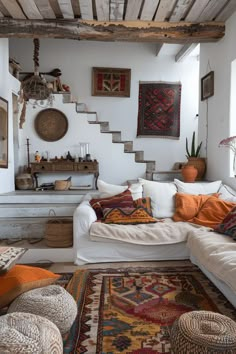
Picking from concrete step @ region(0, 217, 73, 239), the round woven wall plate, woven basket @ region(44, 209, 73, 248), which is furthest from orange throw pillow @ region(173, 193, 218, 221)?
the round woven wall plate

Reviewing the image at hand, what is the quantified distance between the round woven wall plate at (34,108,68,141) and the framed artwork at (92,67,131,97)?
3.65ft

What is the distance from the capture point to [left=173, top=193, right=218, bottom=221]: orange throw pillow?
11.4 ft

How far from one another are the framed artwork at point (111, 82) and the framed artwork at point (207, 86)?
1.90m

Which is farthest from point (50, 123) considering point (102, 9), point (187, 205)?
point (187, 205)

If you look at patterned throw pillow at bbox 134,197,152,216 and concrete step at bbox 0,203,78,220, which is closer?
patterned throw pillow at bbox 134,197,152,216

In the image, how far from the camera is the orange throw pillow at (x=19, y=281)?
1.83 meters

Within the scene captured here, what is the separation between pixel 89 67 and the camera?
6.19m

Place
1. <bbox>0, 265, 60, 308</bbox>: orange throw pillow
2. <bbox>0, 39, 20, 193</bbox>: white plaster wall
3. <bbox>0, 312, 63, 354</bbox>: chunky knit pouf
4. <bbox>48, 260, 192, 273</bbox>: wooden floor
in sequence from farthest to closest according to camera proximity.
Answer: <bbox>0, 39, 20, 193</bbox>: white plaster wall → <bbox>48, 260, 192, 273</bbox>: wooden floor → <bbox>0, 265, 60, 308</bbox>: orange throw pillow → <bbox>0, 312, 63, 354</bbox>: chunky knit pouf

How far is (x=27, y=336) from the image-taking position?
4.10 ft

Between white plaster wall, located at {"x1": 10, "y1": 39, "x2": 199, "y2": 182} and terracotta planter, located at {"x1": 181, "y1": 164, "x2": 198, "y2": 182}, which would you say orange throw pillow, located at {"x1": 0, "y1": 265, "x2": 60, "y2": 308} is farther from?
white plaster wall, located at {"x1": 10, "y1": 39, "x2": 199, "y2": 182}

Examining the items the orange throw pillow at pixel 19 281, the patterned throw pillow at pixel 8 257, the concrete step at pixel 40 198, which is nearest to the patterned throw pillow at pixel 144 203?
the concrete step at pixel 40 198

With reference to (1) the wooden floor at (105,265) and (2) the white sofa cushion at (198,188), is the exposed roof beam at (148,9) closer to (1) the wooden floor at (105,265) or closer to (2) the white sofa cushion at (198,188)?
(2) the white sofa cushion at (198,188)

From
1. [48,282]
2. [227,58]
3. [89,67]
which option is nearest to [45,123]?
[89,67]

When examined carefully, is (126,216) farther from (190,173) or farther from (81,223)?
(190,173)
